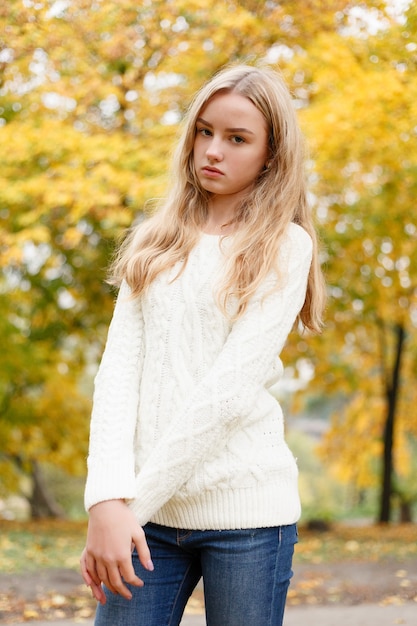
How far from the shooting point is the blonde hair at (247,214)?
A: 5.25ft

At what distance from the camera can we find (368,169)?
25.0 ft

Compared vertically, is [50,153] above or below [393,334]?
above

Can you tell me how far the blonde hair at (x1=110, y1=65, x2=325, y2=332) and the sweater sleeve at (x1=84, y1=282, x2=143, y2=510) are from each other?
71 millimetres

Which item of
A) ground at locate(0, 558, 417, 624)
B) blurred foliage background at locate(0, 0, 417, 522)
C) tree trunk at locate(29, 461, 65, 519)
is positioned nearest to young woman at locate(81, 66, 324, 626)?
blurred foliage background at locate(0, 0, 417, 522)

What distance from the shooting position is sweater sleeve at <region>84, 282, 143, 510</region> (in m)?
1.46

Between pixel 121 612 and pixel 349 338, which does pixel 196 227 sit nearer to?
pixel 121 612

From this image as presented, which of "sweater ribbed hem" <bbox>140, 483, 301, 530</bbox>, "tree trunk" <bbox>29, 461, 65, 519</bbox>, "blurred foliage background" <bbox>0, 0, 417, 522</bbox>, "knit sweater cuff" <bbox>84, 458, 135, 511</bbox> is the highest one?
"blurred foliage background" <bbox>0, 0, 417, 522</bbox>

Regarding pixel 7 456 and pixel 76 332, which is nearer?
pixel 76 332

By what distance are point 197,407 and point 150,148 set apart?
596cm

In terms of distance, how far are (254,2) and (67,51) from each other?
173cm

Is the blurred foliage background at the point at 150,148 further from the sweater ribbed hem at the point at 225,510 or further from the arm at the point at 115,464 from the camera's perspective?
the sweater ribbed hem at the point at 225,510

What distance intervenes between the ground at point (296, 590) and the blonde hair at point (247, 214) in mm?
3333

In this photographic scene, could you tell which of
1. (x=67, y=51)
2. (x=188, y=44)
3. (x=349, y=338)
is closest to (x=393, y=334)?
(x=349, y=338)

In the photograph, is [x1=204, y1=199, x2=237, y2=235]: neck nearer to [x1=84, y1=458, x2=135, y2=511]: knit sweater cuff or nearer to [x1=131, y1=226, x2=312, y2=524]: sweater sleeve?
[x1=131, y1=226, x2=312, y2=524]: sweater sleeve
